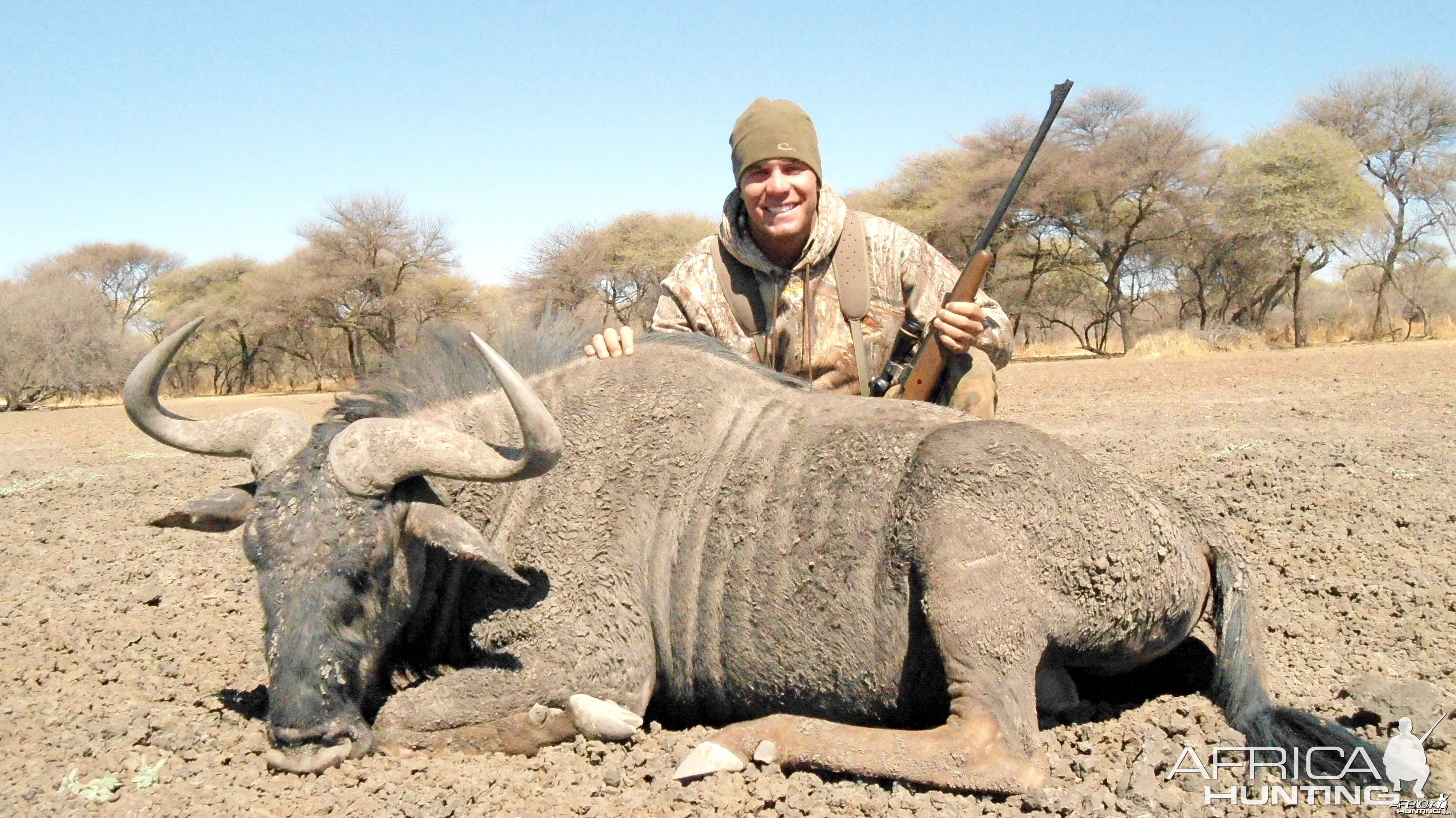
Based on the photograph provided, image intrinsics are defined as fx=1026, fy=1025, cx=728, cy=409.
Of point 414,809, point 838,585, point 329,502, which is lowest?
point 414,809

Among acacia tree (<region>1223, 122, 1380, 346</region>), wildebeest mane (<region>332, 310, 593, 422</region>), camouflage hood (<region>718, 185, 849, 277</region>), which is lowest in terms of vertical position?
wildebeest mane (<region>332, 310, 593, 422</region>)

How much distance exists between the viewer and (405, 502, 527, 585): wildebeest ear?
3072 millimetres

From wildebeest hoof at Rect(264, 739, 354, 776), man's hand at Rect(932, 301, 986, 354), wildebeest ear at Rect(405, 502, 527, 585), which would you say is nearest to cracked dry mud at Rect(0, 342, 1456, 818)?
wildebeest hoof at Rect(264, 739, 354, 776)

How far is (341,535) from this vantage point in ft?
9.79

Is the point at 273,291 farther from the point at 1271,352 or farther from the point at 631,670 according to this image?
the point at 631,670

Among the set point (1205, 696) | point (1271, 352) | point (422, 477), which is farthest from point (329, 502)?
point (1271, 352)

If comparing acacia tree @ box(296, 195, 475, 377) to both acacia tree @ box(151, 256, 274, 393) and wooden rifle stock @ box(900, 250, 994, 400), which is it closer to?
acacia tree @ box(151, 256, 274, 393)

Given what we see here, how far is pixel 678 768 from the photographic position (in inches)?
115

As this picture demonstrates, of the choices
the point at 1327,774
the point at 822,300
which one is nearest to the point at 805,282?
the point at 822,300

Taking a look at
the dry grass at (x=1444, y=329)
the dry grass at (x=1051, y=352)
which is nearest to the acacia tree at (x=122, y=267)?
the dry grass at (x=1051, y=352)

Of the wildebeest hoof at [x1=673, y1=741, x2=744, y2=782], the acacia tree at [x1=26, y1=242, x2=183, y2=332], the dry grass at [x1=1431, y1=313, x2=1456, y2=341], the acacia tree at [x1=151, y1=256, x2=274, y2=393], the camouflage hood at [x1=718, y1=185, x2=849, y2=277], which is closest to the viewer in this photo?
the wildebeest hoof at [x1=673, y1=741, x2=744, y2=782]

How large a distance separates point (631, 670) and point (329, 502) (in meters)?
1.07

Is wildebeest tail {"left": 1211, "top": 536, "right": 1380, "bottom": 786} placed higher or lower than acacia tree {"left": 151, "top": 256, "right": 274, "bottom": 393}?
lower

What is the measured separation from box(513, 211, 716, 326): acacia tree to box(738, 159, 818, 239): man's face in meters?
23.3
